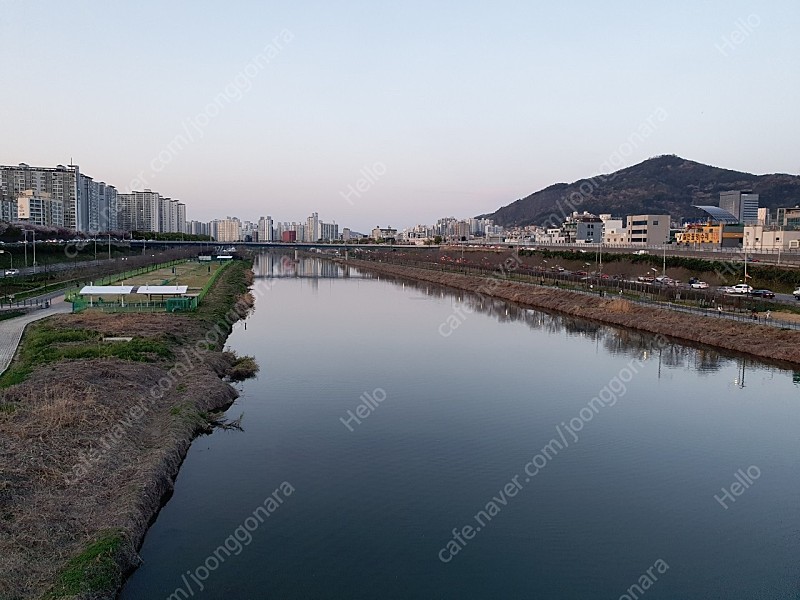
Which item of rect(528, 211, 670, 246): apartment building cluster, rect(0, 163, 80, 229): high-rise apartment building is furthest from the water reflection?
rect(0, 163, 80, 229): high-rise apartment building

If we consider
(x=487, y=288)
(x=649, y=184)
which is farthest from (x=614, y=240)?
(x=649, y=184)

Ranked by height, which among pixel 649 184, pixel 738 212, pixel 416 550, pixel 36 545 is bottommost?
pixel 416 550

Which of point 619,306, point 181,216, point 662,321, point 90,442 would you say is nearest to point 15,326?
point 90,442

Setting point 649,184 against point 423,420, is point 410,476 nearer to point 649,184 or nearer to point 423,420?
point 423,420

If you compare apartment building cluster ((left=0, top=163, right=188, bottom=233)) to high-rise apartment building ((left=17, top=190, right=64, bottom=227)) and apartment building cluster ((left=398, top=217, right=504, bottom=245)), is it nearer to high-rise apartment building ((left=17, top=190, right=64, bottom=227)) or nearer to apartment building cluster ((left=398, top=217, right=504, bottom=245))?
high-rise apartment building ((left=17, top=190, right=64, bottom=227))

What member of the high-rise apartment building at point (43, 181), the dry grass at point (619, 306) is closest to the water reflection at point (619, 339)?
the dry grass at point (619, 306)
